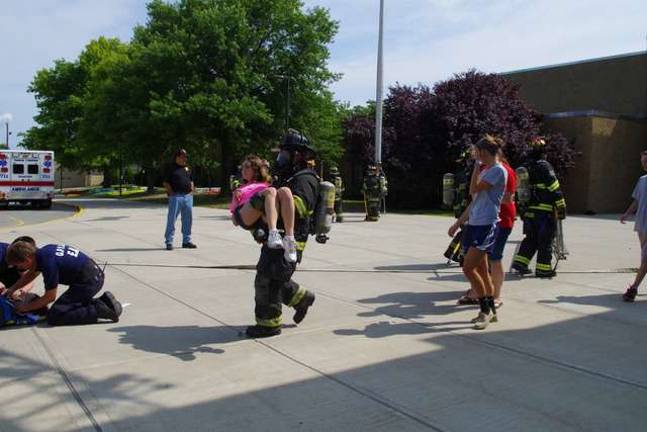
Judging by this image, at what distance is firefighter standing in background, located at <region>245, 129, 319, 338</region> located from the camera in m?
5.24

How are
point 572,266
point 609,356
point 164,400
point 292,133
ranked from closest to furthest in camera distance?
1. point 164,400
2. point 609,356
3. point 292,133
4. point 572,266

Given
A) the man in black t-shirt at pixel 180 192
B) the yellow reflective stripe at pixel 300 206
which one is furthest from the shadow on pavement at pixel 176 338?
the man in black t-shirt at pixel 180 192

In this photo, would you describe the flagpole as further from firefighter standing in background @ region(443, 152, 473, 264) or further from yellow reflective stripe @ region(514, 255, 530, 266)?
yellow reflective stripe @ region(514, 255, 530, 266)

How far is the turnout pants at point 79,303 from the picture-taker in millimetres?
5691

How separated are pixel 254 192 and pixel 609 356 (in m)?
3.06

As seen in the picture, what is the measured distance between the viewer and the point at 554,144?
27172 millimetres

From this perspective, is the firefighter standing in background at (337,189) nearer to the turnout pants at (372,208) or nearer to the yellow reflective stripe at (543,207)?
the turnout pants at (372,208)

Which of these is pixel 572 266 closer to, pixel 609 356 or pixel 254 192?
pixel 609 356

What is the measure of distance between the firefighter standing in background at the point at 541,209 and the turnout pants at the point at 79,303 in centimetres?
552

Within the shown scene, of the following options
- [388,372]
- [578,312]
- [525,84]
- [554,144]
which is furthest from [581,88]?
[388,372]

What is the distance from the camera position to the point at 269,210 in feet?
16.4

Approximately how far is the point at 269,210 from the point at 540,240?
4.70 m

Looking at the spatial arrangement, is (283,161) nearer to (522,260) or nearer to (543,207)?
(543,207)

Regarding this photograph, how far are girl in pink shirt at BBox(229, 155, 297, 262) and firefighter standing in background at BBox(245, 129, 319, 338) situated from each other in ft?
0.51
